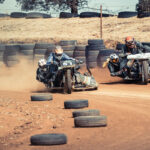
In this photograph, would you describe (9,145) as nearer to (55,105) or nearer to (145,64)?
(55,105)

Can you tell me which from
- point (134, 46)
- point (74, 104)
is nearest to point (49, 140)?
point (74, 104)

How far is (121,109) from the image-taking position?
11406 mm

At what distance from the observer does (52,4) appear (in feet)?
140

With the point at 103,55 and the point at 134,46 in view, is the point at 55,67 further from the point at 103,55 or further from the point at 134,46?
the point at 103,55

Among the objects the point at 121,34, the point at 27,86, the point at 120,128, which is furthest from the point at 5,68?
the point at 120,128

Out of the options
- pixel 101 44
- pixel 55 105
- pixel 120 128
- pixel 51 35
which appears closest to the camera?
pixel 120 128

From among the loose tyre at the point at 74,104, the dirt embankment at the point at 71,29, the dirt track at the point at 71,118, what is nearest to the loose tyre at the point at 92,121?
the dirt track at the point at 71,118

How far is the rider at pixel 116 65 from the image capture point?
1811cm

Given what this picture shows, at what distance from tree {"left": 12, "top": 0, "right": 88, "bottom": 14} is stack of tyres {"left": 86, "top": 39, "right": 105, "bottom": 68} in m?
18.1

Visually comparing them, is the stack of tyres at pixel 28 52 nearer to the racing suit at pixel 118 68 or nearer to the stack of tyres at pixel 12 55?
the stack of tyres at pixel 12 55

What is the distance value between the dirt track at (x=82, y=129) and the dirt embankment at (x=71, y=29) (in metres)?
13.7

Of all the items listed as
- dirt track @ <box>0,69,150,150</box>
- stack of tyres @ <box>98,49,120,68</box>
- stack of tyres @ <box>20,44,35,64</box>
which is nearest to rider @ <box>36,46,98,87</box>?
dirt track @ <box>0,69,150,150</box>

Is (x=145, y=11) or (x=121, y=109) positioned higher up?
(x=145, y=11)

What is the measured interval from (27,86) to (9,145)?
10.9 metres
